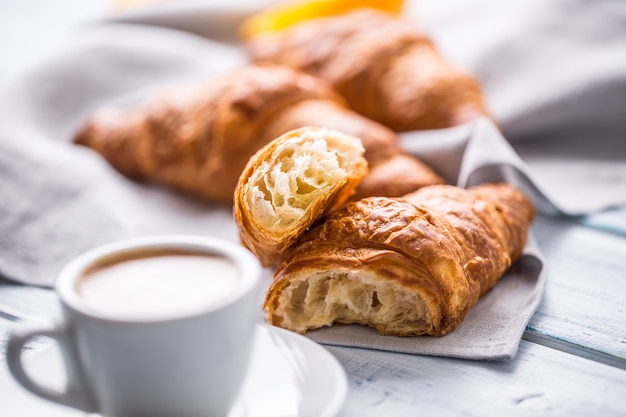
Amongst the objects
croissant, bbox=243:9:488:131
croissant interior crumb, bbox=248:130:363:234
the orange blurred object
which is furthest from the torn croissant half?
the orange blurred object

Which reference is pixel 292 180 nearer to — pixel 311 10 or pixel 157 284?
pixel 157 284

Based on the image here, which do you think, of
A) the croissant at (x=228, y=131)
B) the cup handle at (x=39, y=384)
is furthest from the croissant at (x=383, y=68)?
the cup handle at (x=39, y=384)

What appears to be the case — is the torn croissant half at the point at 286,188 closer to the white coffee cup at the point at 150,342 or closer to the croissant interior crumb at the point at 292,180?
the croissant interior crumb at the point at 292,180

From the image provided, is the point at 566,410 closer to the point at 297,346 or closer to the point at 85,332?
the point at 297,346

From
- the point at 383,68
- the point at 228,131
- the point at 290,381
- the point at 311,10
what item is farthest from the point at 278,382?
the point at 311,10

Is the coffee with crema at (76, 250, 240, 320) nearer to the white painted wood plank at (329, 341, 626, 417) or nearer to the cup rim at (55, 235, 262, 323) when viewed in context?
the cup rim at (55, 235, 262, 323)

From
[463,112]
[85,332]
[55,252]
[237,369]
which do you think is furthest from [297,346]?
[463,112]

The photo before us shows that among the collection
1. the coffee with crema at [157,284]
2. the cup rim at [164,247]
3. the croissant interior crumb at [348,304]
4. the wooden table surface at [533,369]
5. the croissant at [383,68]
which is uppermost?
the cup rim at [164,247]
